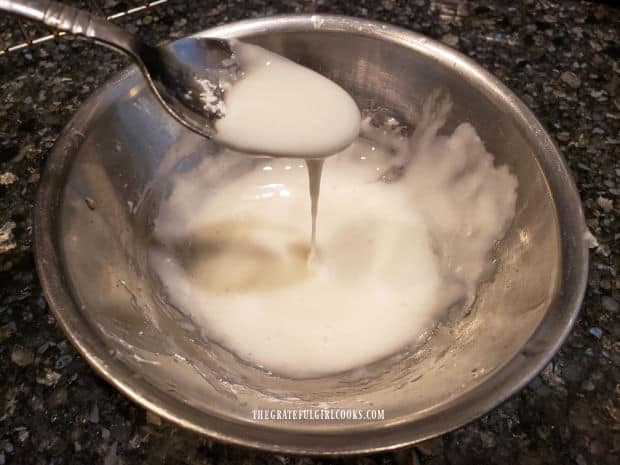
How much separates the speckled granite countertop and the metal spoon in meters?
0.34

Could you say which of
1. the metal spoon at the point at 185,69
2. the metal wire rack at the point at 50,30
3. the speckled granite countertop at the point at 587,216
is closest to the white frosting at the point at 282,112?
the metal spoon at the point at 185,69

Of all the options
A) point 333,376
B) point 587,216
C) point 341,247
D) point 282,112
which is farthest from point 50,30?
point 587,216

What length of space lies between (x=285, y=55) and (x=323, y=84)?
0.67ft

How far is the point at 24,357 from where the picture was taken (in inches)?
31.9

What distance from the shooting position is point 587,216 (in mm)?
998

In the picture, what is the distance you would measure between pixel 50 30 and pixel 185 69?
0.54 m

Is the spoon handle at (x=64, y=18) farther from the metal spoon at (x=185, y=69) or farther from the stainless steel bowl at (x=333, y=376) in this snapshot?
the stainless steel bowl at (x=333, y=376)

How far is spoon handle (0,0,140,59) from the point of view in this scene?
28.7 inches

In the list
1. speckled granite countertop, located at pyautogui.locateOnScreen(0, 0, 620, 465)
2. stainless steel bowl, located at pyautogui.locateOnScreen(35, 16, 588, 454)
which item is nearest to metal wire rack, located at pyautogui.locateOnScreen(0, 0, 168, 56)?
speckled granite countertop, located at pyautogui.locateOnScreen(0, 0, 620, 465)

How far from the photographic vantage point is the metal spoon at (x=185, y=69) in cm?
81

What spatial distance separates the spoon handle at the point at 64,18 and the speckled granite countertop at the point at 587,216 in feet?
1.20

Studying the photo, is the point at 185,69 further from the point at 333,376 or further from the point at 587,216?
the point at 587,216

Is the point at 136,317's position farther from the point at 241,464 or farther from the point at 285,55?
the point at 285,55

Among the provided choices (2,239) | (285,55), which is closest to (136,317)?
(2,239)
